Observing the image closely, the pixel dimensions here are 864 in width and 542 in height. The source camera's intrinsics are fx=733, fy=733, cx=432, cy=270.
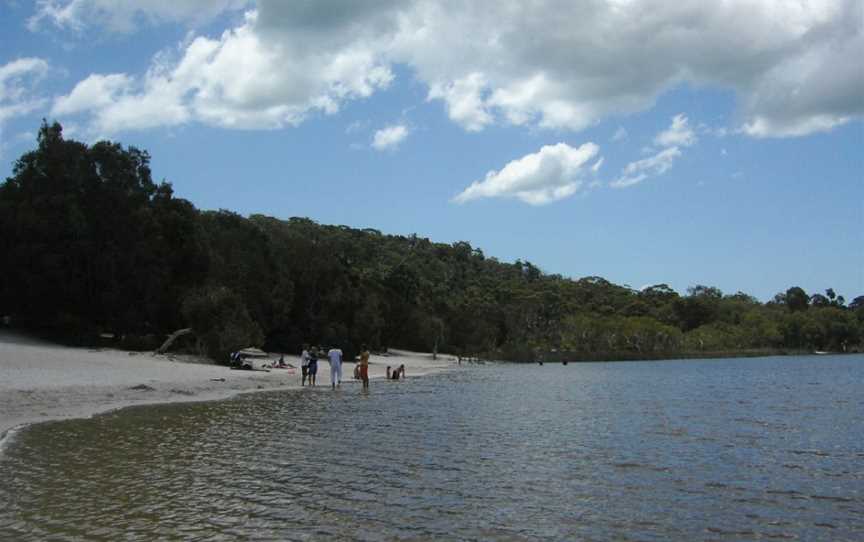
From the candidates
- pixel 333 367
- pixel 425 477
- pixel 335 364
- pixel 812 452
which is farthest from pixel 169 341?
pixel 812 452

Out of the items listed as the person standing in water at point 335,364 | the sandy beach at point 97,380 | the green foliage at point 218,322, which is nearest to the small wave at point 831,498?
the sandy beach at point 97,380

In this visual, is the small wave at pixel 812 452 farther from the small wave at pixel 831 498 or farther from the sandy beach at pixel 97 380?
the sandy beach at pixel 97 380

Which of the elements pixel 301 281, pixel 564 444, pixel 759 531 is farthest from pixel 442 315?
pixel 759 531

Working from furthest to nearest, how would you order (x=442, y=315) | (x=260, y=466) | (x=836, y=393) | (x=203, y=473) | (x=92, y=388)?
(x=442, y=315) < (x=836, y=393) < (x=92, y=388) < (x=260, y=466) < (x=203, y=473)

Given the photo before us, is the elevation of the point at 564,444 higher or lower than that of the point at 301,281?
lower

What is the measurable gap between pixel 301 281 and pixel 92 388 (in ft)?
156

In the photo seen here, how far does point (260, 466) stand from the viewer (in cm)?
1623

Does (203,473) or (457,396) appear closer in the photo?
(203,473)

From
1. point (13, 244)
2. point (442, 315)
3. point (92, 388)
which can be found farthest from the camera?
point (442, 315)

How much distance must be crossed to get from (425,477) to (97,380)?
73.2ft

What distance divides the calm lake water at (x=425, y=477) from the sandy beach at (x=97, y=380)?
Answer: 6.90ft

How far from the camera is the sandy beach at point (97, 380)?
24.5 metres

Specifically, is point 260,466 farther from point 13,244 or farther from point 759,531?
point 13,244

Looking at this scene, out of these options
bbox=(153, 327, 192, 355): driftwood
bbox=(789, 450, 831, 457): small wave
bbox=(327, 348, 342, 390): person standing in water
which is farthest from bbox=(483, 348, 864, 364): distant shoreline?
bbox=(789, 450, 831, 457): small wave
